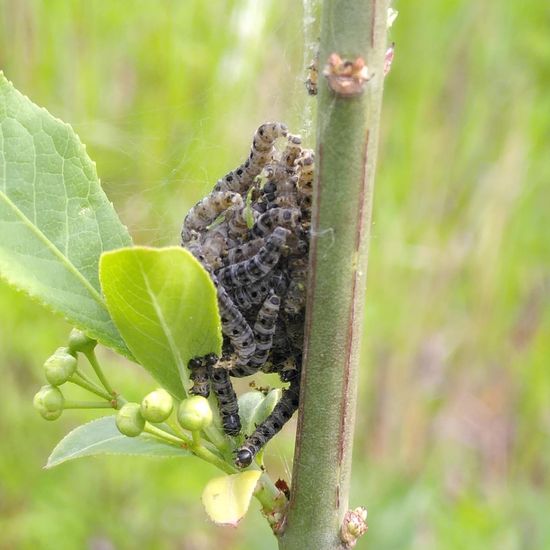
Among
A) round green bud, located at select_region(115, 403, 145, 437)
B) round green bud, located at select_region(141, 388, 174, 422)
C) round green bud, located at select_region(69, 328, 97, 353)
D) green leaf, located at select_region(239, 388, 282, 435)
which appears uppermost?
round green bud, located at select_region(69, 328, 97, 353)

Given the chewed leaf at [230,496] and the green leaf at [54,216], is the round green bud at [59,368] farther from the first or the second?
the chewed leaf at [230,496]

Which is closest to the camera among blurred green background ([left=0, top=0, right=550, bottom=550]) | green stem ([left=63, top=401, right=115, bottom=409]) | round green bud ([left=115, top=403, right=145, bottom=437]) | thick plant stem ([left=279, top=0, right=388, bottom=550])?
thick plant stem ([left=279, top=0, right=388, bottom=550])

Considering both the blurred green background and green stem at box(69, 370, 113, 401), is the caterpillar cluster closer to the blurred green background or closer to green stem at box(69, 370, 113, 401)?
green stem at box(69, 370, 113, 401)

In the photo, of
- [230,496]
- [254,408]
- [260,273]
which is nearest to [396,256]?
[254,408]

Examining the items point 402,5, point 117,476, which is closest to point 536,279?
point 402,5

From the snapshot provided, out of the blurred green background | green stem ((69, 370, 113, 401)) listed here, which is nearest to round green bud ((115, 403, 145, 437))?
green stem ((69, 370, 113, 401))
